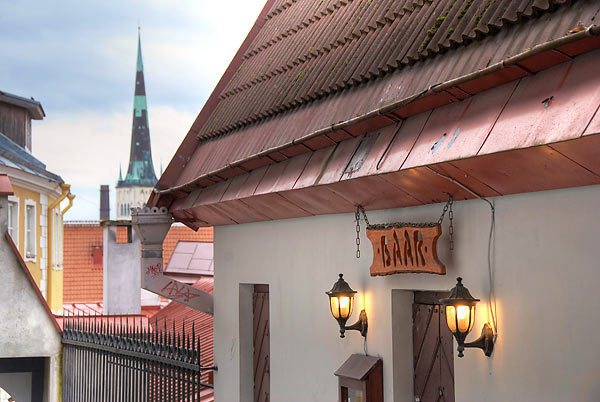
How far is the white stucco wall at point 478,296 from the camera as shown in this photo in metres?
5.14

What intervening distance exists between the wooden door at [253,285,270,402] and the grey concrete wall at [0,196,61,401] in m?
3.71

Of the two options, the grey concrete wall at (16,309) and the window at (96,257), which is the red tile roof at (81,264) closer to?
the window at (96,257)

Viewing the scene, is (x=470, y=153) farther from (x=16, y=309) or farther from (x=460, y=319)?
(x=16, y=309)

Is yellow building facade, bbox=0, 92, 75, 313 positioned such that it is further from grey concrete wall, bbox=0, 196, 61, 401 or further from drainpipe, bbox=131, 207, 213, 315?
drainpipe, bbox=131, 207, 213, 315

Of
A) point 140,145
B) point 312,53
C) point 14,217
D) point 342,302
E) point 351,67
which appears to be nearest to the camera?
point 342,302

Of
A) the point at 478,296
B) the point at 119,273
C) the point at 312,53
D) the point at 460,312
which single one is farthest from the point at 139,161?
the point at 460,312

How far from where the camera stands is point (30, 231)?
81.9 feet

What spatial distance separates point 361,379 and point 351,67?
9.55ft

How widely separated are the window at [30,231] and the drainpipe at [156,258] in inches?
557

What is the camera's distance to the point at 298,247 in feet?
29.6

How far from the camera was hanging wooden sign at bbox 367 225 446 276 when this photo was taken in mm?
6293

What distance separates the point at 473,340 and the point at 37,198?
21.3 meters

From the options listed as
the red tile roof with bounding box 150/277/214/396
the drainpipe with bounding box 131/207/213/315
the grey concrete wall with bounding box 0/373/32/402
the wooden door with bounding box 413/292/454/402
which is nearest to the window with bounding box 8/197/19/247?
the red tile roof with bounding box 150/277/214/396

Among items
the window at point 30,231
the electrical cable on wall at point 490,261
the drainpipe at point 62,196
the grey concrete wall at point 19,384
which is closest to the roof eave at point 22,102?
the drainpipe at point 62,196
